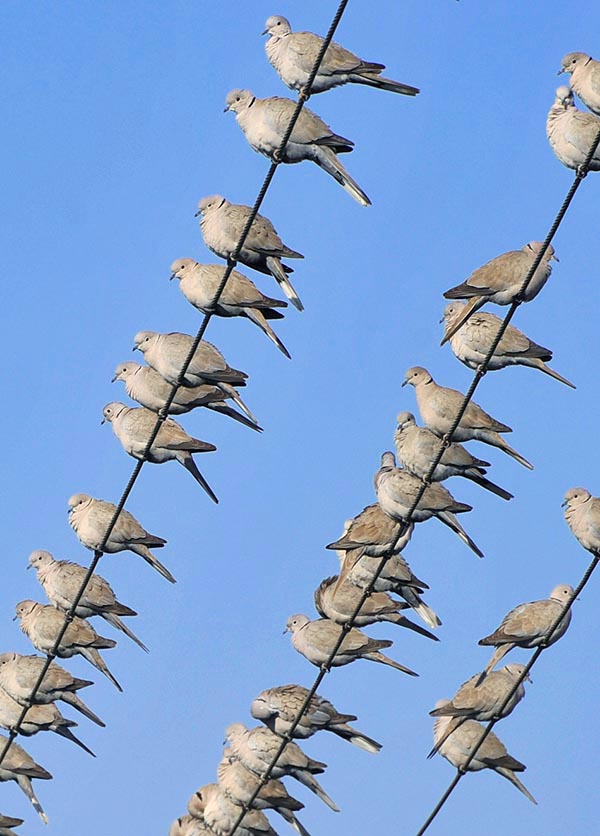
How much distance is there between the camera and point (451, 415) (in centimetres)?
1436

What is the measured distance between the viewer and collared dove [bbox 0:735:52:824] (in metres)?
15.9

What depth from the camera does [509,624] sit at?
13.3 m

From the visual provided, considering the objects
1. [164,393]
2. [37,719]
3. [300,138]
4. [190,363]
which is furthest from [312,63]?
[37,719]

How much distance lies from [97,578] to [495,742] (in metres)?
3.22

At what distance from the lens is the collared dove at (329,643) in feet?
48.1

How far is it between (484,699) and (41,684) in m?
3.60

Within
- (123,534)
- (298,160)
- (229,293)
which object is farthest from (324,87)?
(123,534)

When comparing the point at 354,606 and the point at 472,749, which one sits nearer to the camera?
the point at 472,749

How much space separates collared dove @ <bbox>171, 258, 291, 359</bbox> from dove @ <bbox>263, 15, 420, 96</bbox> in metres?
1.39

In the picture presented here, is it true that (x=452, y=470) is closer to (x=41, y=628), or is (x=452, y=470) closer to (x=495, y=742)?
(x=495, y=742)

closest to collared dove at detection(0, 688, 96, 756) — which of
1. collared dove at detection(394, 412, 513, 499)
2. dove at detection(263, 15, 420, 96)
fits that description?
collared dove at detection(394, 412, 513, 499)

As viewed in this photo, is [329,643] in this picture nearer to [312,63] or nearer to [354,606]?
[354,606]

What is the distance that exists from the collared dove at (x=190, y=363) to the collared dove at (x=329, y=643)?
1849 millimetres

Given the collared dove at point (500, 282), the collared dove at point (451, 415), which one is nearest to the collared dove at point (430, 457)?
the collared dove at point (451, 415)
